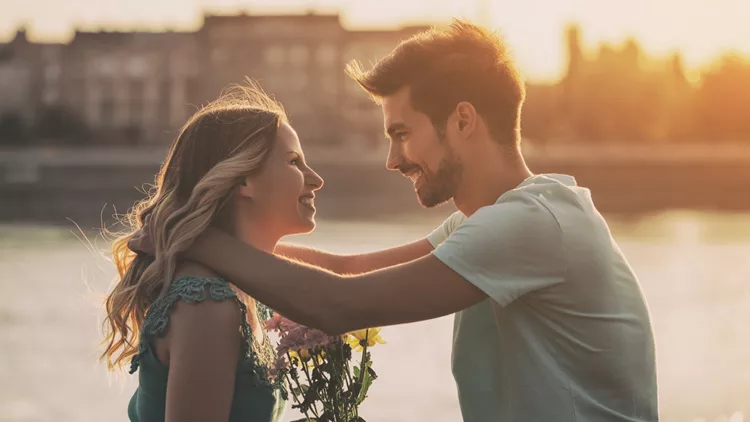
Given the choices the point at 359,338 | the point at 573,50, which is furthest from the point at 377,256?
the point at 573,50

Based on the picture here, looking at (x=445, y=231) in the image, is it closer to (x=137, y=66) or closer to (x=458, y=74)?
(x=458, y=74)

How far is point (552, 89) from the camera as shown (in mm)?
75750

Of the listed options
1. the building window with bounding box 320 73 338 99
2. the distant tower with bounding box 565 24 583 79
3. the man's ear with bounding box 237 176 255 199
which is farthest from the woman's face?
the distant tower with bounding box 565 24 583 79

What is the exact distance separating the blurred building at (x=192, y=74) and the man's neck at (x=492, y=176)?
6236 centimetres

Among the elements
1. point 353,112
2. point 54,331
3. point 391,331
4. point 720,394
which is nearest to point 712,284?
point 391,331

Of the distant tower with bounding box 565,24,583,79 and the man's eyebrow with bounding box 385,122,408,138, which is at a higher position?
the distant tower with bounding box 565,24,583,79

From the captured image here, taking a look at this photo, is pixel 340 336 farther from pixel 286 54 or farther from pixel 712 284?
pixel 286 54

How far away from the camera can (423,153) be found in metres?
2.52

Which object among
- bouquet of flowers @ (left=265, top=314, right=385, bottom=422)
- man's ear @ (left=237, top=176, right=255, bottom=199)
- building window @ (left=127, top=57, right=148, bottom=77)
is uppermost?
building window @ (left=127, top=57, right=148, bottom=77)

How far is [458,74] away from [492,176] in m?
0.23

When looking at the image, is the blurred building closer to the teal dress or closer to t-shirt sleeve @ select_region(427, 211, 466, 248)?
t-shirt sleeve @ select_region(427, 211, 466, 248)

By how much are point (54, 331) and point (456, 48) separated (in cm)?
1265

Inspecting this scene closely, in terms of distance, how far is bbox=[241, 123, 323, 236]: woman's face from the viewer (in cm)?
247

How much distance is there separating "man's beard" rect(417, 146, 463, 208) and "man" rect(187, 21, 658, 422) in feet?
0.07
